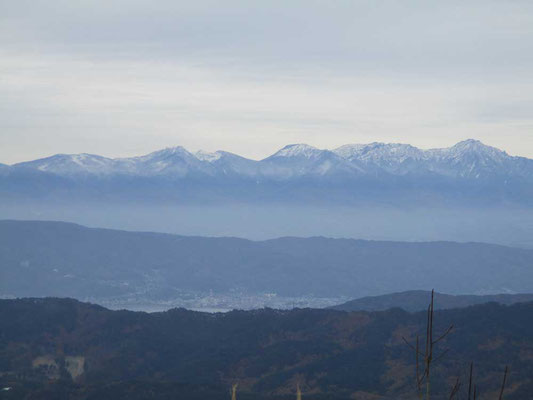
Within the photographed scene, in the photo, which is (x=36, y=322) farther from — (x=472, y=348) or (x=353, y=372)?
(x=472, y=348)

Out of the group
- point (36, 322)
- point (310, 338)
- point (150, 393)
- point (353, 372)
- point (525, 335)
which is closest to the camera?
point (150, 393)

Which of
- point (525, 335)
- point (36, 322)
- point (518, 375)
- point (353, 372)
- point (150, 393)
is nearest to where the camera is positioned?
point (150, 393)

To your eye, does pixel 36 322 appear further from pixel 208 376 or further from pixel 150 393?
pixel 150 393

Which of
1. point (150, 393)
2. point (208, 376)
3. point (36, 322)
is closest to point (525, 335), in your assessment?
point (208, 376)

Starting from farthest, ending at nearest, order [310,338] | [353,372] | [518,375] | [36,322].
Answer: [36,322]
[310,338]
[353,372]
[518,375]

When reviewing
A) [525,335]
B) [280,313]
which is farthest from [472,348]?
[280,313]

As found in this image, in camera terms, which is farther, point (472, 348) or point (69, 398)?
point (472, 348)
